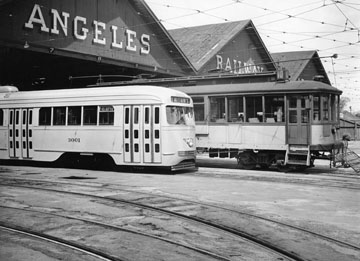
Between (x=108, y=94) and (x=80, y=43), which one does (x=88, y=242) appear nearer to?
(x=108, y=94)

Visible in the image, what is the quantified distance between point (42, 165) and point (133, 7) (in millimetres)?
14220

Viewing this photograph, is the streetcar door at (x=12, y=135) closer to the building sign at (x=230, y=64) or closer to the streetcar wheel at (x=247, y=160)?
the streetcar wheel at (x=247, y=160)

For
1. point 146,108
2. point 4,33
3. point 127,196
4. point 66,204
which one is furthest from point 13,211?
point 4,33

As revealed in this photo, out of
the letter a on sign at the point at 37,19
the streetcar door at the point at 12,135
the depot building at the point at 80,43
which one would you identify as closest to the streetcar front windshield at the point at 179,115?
the streetcar door at the point at 12,135

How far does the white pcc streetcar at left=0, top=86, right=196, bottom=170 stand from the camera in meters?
14.9

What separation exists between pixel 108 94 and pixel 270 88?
618 cm

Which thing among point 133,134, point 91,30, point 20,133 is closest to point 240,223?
point 133,134

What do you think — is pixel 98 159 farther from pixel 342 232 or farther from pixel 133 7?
pixel 133 7

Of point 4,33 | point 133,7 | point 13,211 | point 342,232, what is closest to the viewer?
point 342,232

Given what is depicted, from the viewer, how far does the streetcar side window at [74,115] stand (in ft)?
53.4

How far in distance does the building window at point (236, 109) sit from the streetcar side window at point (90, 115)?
5431 millimetres

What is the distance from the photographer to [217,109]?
17797 millimetres

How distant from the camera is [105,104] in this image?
15.7 metres

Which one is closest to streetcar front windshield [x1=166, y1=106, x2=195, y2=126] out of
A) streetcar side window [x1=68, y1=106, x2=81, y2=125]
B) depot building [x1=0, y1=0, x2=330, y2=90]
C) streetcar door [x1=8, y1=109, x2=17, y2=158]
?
streetcar side window [x1=68, y1=106, x2=81, y2=125]
